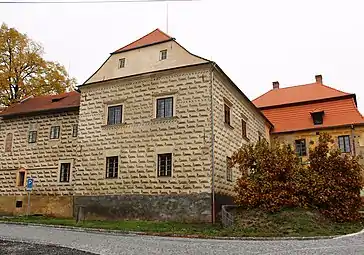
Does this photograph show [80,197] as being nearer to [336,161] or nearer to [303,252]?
[336,161]

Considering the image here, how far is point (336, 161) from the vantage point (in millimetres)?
17641

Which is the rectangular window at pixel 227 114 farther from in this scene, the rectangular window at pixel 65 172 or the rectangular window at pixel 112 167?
the rectangular window at pixel 65 172

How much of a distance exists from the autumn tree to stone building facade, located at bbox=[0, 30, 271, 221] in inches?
300

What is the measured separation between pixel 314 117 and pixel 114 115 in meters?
16.6

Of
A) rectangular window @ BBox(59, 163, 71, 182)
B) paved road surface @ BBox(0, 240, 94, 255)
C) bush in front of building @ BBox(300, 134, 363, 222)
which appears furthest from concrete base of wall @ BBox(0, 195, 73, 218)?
bush in front of building @ BBox(300, 134, 363, 222)

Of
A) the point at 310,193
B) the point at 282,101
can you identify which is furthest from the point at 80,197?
the point at 282,101

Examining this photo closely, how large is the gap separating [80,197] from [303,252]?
47.3 ft

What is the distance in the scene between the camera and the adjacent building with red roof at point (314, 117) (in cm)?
2920

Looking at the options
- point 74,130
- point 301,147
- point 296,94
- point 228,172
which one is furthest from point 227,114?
point 296,94

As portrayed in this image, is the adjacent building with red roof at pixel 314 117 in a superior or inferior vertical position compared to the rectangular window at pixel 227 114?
superior

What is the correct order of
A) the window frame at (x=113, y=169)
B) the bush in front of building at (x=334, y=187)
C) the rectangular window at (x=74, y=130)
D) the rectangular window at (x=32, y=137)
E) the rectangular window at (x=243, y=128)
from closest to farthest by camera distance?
the bush in front of building at (x=334, y=187) < the window frame at (x=113, y=169) < the rectangular window at (x=74, y=130) < the rectangular window at (x=243, y=128) < the rectangular window at (x=32, y=137)

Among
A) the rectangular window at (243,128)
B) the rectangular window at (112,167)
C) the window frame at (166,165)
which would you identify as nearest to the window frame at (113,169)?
the rectangular window at (112,167)

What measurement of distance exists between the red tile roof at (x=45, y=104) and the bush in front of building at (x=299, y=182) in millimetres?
11501

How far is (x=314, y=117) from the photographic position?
3128 centimetres
